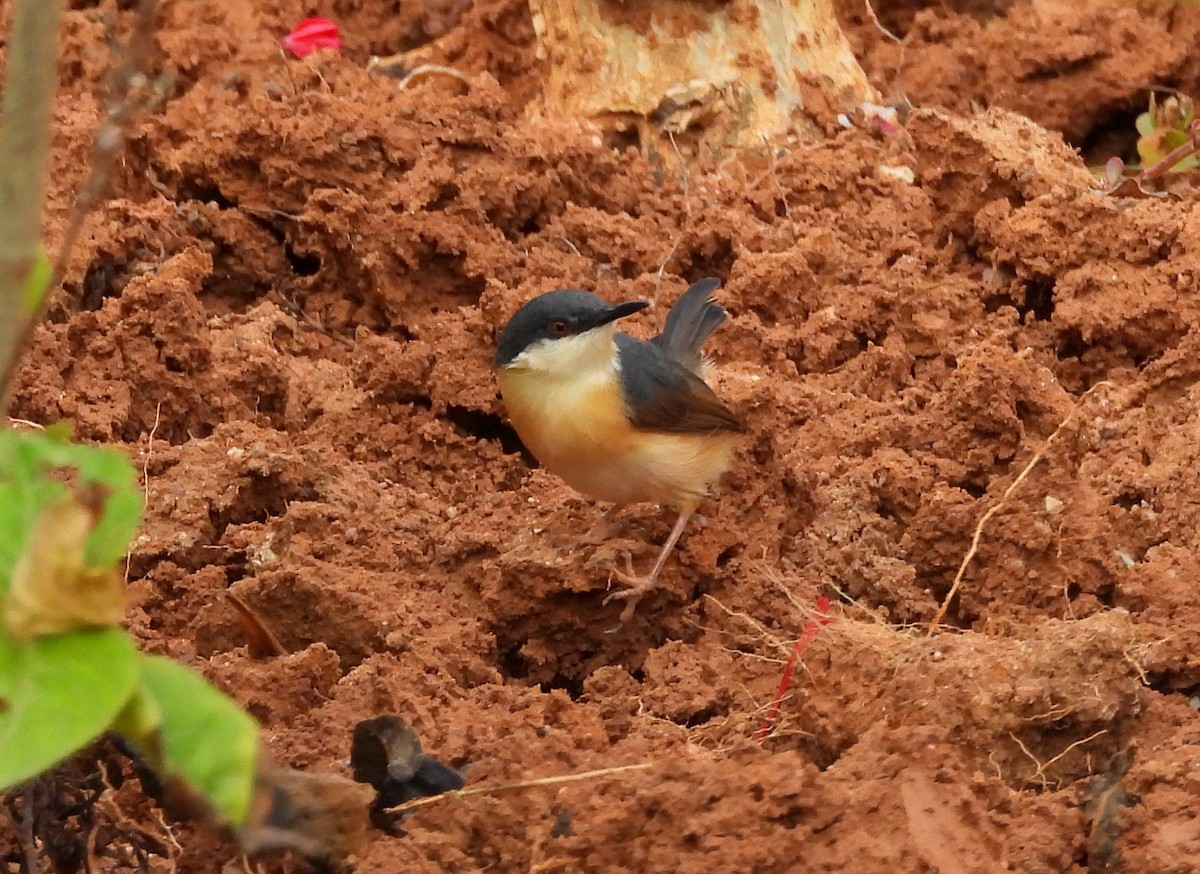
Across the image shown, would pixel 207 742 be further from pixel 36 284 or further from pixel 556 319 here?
pixel 556 319

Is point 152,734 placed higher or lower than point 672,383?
higher

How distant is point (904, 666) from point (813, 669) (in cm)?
23

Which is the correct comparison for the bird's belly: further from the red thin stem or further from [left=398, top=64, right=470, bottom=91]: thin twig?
[left=398, top=64, right=470, bottom=91]: thin twig

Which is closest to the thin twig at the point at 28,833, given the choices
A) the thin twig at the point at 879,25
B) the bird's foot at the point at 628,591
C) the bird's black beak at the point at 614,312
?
the bird's foot at the point at 628,591

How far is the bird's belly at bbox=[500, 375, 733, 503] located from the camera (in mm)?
4512

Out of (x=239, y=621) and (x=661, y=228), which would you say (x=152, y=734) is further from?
(x=661, y=228)

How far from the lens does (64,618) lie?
4.69 ft

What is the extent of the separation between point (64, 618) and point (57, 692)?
0.26 ft

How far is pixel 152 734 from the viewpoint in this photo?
4.61 feet

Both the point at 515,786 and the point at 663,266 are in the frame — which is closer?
the point at 515,786

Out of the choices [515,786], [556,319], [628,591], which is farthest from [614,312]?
[515,786]

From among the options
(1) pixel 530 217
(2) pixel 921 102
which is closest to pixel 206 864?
(1) pixel 530 217

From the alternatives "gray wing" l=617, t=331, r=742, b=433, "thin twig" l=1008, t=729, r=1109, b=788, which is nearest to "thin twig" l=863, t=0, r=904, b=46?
"gray wing" l=617, t=331, r=742, b=433

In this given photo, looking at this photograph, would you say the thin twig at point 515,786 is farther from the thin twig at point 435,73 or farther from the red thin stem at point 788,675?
the thin twig at point 435,73
